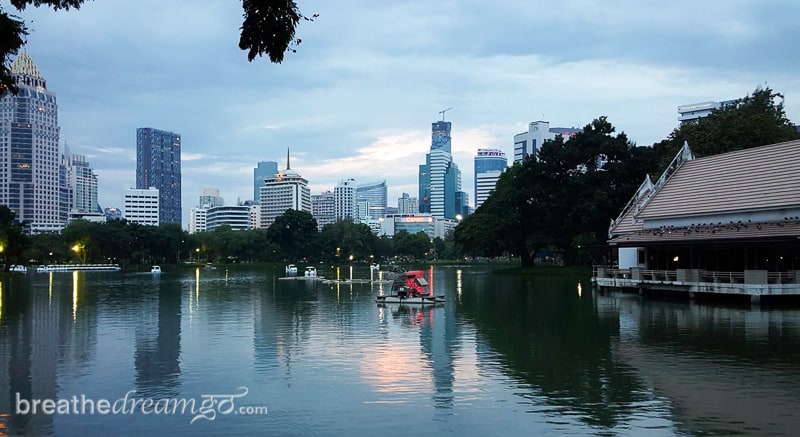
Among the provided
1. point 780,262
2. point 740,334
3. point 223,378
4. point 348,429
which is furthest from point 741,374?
point 780,262

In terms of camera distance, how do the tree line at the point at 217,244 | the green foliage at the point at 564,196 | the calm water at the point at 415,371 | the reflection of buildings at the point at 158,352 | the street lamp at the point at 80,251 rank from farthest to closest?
the tree line at the point at 217,244 → the street lamp at the point at 80,251 → the green foliage at the point at 564,196 → the reflection of buildings at the point at 158,352 → the calm water at the point at 415,371

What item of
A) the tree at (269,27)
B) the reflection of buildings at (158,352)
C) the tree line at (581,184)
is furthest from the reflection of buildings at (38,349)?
the tree line at (581,184)

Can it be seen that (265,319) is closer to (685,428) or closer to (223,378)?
(223,378)

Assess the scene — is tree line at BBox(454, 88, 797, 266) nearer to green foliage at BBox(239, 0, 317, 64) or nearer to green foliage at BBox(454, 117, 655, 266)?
green foliage at BBox(454, 117, 655, 266)

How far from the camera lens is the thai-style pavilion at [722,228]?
127 feet

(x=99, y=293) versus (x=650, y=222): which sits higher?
(x=650, y=222)

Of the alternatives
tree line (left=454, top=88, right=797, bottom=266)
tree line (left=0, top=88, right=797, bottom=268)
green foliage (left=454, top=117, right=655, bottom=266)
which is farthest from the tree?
green foliage (left=454, top=117, right=655, bottom=266)

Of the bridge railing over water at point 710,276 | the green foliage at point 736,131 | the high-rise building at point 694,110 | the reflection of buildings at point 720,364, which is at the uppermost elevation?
the high-rise building at point 694,110

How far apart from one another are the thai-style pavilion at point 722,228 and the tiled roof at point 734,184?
0.07m

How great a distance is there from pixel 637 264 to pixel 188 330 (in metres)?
37.6

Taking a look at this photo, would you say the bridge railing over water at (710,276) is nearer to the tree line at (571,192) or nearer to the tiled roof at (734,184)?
the tiled roof at (734,184)

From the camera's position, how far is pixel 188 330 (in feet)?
94.8

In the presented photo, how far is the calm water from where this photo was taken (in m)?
14.0

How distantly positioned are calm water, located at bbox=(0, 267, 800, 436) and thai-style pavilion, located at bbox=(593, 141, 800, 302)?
4.16m
